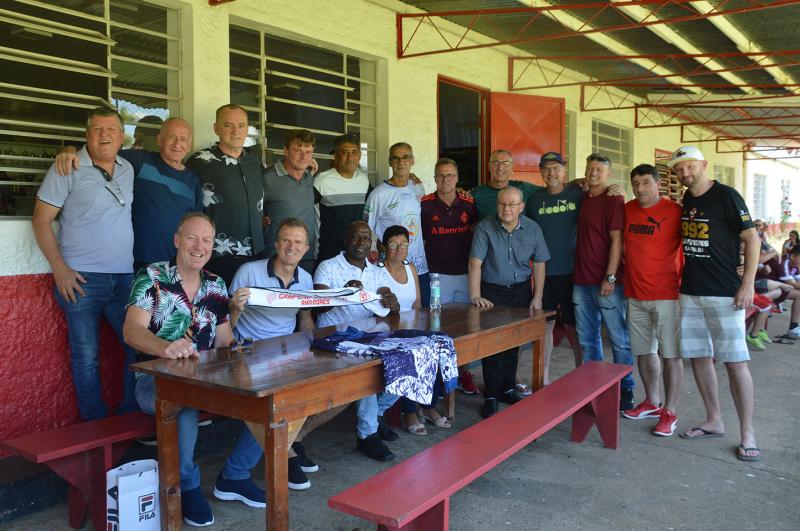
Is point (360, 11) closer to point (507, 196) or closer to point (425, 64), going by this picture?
point (425, 64)

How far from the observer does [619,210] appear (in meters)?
5.25

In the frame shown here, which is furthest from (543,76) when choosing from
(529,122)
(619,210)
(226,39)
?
(226,39)

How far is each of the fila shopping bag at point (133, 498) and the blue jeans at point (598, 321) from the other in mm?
3520

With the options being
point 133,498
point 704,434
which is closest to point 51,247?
point 133,498

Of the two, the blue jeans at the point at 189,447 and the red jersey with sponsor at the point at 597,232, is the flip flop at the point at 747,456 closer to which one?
the red jersey with sponsor at the point at 597,232

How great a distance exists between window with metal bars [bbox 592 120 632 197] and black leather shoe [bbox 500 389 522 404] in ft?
24.4

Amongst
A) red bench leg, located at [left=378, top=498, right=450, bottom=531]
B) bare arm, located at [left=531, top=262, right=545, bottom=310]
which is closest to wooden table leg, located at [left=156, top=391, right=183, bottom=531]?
red bench leg, located at [left=378, top=498, right=450, bottom=531]

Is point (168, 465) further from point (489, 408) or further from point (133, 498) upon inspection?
point (489, 408)

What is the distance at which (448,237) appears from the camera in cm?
566

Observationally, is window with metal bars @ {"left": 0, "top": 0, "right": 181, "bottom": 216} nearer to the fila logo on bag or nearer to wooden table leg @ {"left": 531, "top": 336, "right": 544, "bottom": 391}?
the fila logo on bag

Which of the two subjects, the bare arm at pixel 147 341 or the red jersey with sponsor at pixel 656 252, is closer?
the bare arm at pixel 147 341

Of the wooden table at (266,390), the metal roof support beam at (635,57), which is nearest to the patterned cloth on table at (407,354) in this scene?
the wooden table at (266,390)

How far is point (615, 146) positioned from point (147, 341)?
11335mm

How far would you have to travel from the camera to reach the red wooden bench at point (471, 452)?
2600 millimetres
